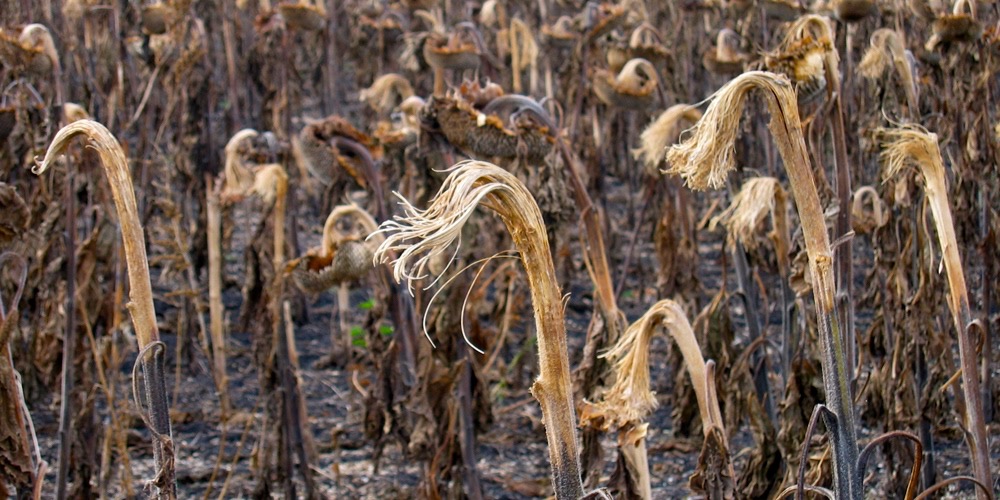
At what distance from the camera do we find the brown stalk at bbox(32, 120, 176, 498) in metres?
1.54

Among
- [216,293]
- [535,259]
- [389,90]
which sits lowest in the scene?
[216,293]

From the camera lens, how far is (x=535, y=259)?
126 centimetres

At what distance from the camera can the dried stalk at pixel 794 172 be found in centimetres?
138

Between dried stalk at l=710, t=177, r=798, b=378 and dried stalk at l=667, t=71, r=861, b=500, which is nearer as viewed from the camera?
dried stalk at l=667, t=71, r=861, b=500

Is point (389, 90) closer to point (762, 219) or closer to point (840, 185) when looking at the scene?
point (762, 219)

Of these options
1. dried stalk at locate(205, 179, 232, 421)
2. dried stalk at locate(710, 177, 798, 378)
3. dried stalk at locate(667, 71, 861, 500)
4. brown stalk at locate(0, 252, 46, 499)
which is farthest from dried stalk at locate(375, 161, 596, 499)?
dried stalk at locate(205, 179, 232, 421)

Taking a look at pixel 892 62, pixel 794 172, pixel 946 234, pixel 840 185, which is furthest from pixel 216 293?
pixel 794 172

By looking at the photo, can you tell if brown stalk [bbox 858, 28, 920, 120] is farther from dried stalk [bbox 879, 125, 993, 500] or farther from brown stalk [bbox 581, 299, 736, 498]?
brown stalk [bbox 581, 299, 736, 498]

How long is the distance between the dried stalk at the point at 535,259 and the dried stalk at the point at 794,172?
0.85 ft

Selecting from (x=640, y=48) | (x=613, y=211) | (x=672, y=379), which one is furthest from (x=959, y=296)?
(x=613, y=211)

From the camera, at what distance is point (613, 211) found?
301 inches

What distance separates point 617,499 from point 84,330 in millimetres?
1895

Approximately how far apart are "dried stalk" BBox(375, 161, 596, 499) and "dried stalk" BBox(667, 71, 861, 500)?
10.2 inches

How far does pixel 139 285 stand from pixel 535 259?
0.65m
